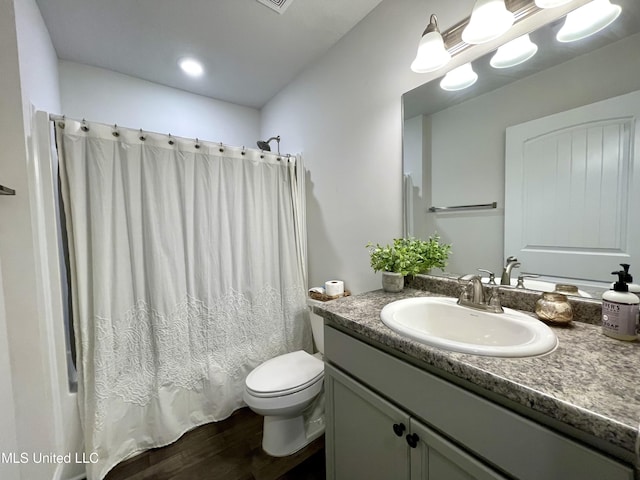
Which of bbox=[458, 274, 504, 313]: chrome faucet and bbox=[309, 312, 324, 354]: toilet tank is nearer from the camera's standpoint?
bbox=[458, 274, 504, 313]: chrome faucet

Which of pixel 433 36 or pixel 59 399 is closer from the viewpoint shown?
pixel 433 36

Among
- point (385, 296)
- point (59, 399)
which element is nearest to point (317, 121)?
Result: point (385, 296)

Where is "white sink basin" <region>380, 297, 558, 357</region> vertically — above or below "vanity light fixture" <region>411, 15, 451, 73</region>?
below

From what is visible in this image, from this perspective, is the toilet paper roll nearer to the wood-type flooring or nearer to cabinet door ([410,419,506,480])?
the wood-type flooring

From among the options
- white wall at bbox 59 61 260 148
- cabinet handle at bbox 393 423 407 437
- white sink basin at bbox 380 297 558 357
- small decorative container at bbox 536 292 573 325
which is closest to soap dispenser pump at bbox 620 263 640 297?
small decorative container at bbox 536 292 573 325

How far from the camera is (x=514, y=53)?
1.00 metres

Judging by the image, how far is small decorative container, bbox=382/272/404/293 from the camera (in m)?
1.26

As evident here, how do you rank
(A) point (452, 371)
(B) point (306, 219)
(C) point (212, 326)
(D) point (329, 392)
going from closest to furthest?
(A) point (452, 371) → (D) point (329, 392) → (C) point (212, 326) → (B) point (306, 219)

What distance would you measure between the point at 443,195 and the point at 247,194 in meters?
1.31

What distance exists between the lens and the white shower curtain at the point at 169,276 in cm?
133

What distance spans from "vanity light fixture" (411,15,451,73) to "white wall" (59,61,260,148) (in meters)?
1.95

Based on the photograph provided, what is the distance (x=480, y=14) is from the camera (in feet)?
3.06

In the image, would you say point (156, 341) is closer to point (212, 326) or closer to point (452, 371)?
point (212, 326)

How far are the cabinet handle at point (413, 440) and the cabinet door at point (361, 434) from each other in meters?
0.02
